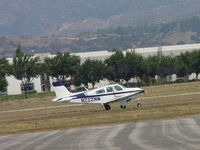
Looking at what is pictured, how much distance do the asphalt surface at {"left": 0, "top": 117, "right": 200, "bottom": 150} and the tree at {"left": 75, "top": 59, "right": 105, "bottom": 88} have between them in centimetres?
10572

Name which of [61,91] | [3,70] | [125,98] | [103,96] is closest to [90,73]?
[3,70]

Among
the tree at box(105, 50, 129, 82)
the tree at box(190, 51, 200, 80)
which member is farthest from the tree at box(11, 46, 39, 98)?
the tree at box(190, 51, 200, 80)

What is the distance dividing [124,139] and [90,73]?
11676cm

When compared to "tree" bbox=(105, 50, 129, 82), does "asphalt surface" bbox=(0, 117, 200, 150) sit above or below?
below

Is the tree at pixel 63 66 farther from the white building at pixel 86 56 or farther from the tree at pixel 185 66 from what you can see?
the tree at pixel 185 66

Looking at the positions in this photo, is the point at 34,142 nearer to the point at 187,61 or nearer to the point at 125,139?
the point at 125,139

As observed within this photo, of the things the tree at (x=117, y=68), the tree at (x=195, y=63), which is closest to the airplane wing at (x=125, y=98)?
the tree at (x=117, y=68)

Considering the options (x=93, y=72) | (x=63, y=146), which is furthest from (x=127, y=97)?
(x=93, y=72)

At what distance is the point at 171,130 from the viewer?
35812 millimetres

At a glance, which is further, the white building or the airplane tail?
the white building

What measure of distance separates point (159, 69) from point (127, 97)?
96052 mm

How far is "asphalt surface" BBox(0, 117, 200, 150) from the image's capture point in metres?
29.1

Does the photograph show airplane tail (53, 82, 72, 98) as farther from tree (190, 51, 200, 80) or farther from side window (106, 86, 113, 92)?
tree (190, 51, 200, 80)

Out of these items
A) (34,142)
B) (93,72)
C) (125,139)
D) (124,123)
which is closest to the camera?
(125,139)
